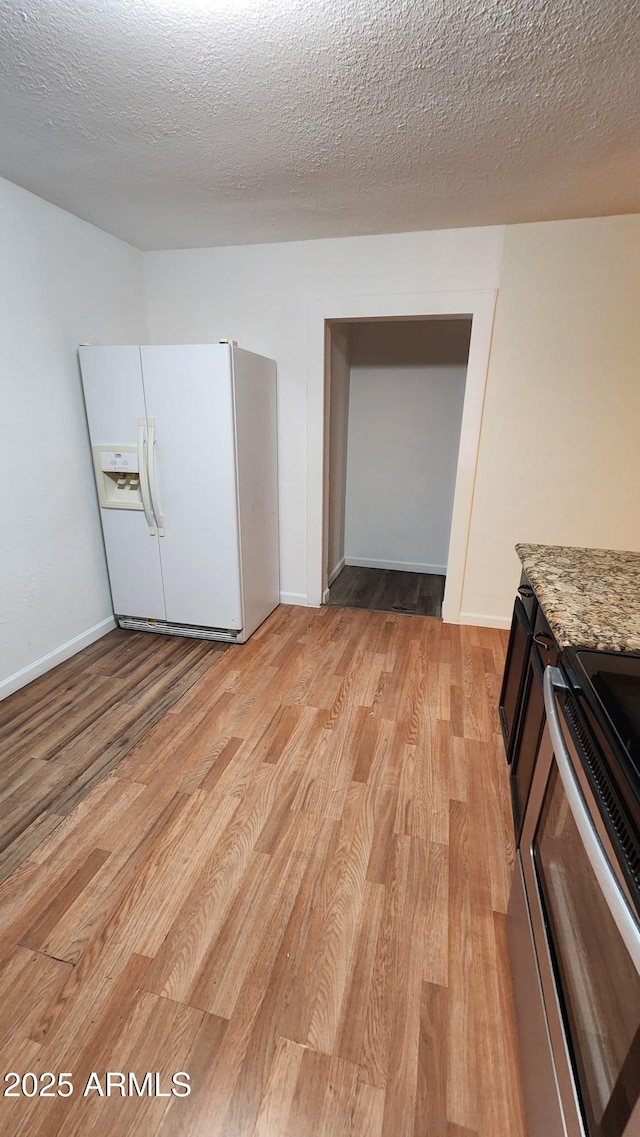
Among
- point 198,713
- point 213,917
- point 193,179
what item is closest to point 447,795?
point 213,917

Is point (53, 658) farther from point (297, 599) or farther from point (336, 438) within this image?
point (336, 438)

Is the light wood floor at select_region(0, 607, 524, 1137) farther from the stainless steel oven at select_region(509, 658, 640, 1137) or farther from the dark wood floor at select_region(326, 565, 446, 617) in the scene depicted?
the dark wood floor at select_region(326, 565, 446, 617)

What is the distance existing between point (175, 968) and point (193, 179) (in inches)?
119

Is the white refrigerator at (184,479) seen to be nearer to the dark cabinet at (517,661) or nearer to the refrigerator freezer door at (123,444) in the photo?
the refrigerator freezer door at (123,444)

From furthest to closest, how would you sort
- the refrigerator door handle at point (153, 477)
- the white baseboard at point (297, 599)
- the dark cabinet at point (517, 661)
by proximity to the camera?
the white baseboard at point (297, 599)
the refrigerator door handle at point (153, 477)
the dark cabinet at point (517, 661)

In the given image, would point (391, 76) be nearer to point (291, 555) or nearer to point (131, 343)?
point (131, 343)

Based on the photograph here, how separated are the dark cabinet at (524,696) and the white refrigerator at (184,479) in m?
1.68

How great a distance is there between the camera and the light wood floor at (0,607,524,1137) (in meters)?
1.02

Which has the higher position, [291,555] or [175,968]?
[291,555]

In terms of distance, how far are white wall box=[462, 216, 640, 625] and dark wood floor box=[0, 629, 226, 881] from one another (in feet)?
7.03

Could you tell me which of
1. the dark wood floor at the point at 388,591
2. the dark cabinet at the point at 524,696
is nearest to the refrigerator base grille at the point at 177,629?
the dark wood floor at the point at 388,591

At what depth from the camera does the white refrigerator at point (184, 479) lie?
261cm

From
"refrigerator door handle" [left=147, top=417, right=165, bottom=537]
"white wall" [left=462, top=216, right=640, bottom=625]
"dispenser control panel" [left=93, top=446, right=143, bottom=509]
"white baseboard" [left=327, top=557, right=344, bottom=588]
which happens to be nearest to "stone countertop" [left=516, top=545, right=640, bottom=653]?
"white wall" [left=462, top=216, right=640, bottom=625]

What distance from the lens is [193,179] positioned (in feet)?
6.97
